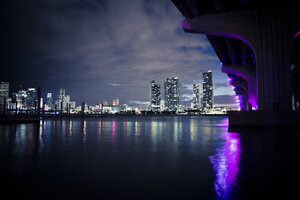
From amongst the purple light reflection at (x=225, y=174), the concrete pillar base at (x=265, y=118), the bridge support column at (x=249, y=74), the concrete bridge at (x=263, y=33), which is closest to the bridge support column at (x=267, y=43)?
the concrete bridge at (x=263, y=33)

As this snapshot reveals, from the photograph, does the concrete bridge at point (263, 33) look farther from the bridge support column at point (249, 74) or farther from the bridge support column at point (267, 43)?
the bridge support column at point (249, 74)

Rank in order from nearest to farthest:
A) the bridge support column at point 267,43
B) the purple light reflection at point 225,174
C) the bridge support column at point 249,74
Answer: the purple light reflection at point 225,174, the bridge support column at point 267,43, the bridge support column at point 249,74

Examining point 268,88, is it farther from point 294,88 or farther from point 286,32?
point 294,88

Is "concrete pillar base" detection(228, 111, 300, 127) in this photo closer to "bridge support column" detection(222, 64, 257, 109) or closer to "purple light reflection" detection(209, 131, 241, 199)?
"purple light reflection" detection(209, 131, 241, 199)

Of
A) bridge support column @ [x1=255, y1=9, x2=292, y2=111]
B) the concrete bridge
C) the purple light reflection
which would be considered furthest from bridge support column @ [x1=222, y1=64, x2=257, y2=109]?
the purple light reflection

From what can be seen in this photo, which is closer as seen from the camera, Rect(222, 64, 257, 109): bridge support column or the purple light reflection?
the purple light reflection

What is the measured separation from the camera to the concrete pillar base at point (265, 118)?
17266 millimetres

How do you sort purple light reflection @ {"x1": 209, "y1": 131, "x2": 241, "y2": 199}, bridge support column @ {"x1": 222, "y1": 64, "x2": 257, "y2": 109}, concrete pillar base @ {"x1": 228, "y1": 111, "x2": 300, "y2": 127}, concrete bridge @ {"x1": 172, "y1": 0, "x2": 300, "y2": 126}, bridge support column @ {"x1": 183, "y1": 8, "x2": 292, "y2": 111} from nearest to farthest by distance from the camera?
purple light reflection @ {"x1": 209, "y1": 131, "x2": 241, "y2": 199} < concrete pillar base @ {"x1": 228, "y1": 111, "x2": 300, "y2": 127} < concrete bridge @ {"x1": 172, "y1": 0, "x2": 300, "y2": 126} < bridge support column @ {"x1": 183, "y1": 8, "x2": 292, "y2": 111} < bridge support column @ {"x1": 222, "y1": 64, "x2": 257, "y2": 109}

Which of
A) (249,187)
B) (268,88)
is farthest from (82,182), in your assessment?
(268,88)

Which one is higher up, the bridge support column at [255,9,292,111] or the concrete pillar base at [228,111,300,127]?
the bridge support column at [255,9,292,111]

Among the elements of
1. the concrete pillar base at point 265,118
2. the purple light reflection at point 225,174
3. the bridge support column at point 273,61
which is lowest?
the purple light reflection at point 225,174

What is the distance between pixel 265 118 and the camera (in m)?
18.0

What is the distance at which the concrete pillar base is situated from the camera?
17.3 m

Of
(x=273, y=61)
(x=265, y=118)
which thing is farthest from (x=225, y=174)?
(x=273, y=61)
